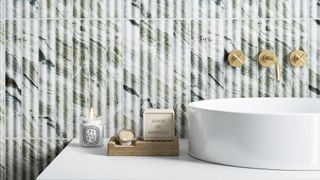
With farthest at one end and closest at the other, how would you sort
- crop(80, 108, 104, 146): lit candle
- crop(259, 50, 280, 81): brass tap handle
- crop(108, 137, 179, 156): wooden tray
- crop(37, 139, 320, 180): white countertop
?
crop(259, 50, 280, 81): brass tap handle, crop(80, 108, 104, 146): lit candle, crop(108, 137, 179, 156): wooden tray, crop(37, 139, 320, 180): white countertop

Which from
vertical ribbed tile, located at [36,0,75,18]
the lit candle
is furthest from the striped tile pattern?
the lit candle

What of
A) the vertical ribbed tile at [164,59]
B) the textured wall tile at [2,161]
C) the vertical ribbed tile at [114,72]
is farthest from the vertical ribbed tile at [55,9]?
the textured wall tile at [2,161]

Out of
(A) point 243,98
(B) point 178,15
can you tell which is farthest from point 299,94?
(B) point 178,15

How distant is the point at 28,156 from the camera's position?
78.2 inches

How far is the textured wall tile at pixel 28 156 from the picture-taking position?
1.98 meters

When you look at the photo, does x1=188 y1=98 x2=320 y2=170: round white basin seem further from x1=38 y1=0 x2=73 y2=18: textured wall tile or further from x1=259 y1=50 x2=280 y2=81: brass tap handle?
x1=38 y1=0 x2=73 y2=18: textured wall tile

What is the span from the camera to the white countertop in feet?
4.60

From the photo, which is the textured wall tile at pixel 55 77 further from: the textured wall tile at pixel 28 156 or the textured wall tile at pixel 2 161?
the textured wall tile at pixel 2 161

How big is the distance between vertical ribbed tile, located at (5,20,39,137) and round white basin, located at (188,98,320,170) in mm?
686

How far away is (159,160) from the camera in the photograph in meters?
1.62

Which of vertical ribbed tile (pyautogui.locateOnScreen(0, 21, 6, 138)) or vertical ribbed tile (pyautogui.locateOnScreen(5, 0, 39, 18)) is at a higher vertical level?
vertical ribbed tile (pyautogui.locateOnScreen(5, 0, 39, 18))

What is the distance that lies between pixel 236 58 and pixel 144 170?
0.66 metres

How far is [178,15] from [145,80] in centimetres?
27

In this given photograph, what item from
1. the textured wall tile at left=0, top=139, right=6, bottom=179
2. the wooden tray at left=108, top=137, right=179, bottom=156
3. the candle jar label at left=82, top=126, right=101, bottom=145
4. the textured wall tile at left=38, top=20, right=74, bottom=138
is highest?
the textured wall tile at left=38, top=20, right=74, bottom=138
